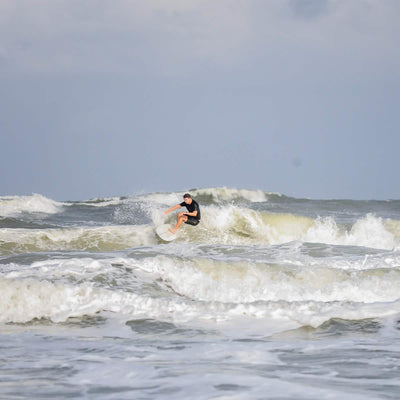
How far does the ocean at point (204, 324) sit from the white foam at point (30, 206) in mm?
10212

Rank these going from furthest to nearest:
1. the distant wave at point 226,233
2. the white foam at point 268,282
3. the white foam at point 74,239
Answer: the distant wave at point 226,233, the white foam at point 74,239, the white foam at point 268,282

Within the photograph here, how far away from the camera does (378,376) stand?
4.91m

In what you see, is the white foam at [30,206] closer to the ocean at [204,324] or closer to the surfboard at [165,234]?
the surfboard at [165,234]

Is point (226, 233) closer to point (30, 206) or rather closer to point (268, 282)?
point (268, 282)

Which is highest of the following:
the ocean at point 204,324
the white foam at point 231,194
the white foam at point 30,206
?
the white foam at point 231,194

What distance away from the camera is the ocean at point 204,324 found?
471 centimetres

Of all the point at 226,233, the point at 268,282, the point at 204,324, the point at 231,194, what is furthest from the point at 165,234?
the point at 231,194

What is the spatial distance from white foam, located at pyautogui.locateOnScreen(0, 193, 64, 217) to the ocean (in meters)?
10.2

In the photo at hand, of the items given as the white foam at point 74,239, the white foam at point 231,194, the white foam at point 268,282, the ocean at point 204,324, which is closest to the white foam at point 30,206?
the white foam at point 74,239

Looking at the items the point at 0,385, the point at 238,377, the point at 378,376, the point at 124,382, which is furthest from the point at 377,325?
the point at 0,385

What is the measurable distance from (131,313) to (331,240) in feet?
40.5

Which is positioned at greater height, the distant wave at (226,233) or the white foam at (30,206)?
the white foam at (30,206)

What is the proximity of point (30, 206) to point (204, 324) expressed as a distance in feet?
66.3

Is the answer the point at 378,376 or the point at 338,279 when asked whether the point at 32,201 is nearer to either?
the point at 338,279
